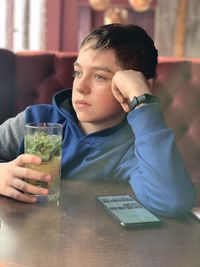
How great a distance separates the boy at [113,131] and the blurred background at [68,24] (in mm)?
3130

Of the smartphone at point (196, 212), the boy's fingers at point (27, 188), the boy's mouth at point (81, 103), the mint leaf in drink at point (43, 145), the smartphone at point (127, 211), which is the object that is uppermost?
the boy's mouth at point (81, 103)

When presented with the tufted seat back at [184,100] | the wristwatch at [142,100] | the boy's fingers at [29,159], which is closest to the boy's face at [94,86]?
the wristwatch at [142,100]

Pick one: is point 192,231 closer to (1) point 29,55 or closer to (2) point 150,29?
(1) point 29,55

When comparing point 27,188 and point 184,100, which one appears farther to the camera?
point 184,100

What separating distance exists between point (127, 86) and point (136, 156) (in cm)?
18

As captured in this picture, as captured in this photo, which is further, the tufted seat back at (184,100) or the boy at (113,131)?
the tufted seat back at (184,100)

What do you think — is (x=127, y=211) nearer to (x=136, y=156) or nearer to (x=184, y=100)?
(x=136, y=156)

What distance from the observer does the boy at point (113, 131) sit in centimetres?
99

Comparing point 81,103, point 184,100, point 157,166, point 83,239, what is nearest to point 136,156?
point 157,166

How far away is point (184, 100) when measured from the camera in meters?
1.91

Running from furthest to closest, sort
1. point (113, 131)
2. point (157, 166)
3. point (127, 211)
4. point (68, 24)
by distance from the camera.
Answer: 1. point (68, 24)
2. point (113, 131)
3. point (157, 166)
4. point (127, 211)

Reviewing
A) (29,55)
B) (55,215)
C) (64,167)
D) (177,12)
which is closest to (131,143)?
(64,167)

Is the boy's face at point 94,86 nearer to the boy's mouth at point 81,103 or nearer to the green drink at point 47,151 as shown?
the boy's mouth at point 81,103

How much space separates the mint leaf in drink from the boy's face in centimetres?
21
